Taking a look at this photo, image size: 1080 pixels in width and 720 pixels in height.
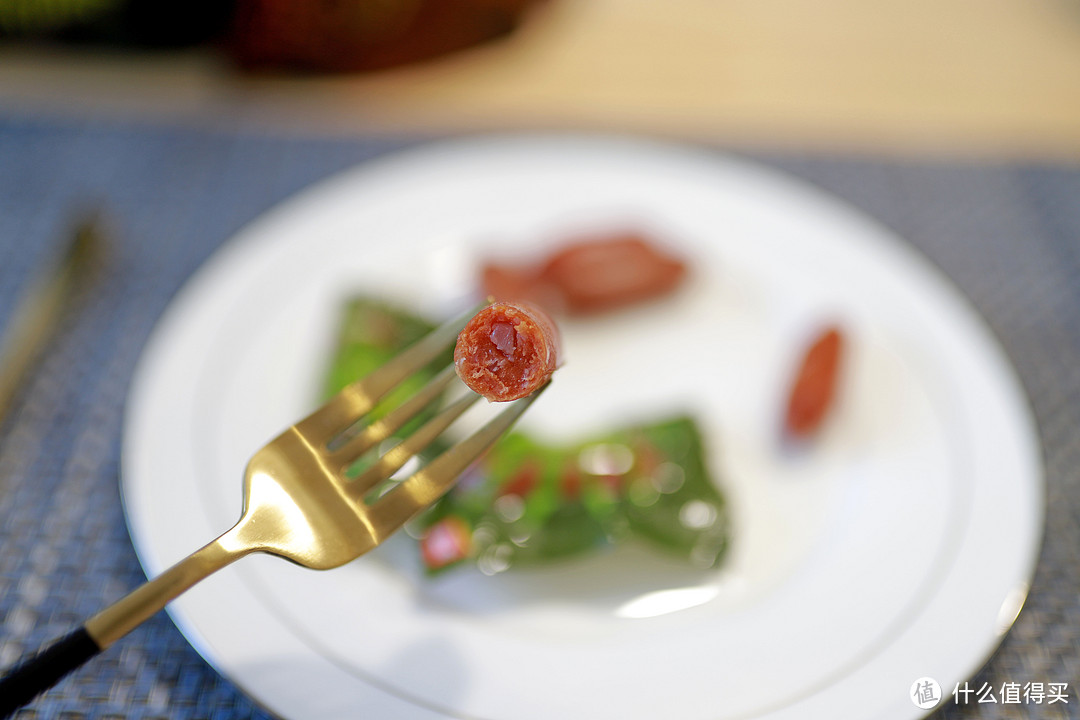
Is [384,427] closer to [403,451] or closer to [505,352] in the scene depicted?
[403,451]

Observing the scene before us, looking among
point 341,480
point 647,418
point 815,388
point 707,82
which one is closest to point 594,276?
point 647,418

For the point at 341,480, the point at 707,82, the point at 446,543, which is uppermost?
the point at 707,82

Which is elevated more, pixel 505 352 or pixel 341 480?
pixel 505 352

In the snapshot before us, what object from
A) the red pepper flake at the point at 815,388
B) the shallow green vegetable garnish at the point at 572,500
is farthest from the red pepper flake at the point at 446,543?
the red pepper flake at the point at 815,388

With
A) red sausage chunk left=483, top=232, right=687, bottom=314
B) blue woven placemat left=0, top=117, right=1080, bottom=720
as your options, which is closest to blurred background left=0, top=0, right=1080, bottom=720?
blue woven placemat left=0, top=117, right=1080, bottom=720

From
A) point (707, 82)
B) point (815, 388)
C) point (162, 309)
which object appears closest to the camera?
point (815, 388)

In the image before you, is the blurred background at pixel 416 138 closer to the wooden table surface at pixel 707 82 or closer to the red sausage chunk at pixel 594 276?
the wooden table surface at pixel 707 82

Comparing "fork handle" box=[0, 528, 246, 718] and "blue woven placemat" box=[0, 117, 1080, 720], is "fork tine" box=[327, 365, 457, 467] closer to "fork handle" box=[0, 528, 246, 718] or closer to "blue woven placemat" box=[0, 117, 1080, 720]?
"fork handle" box=[0, 528, 246, 718]
